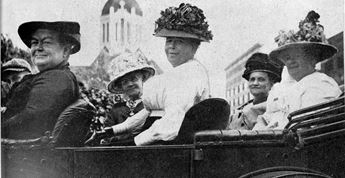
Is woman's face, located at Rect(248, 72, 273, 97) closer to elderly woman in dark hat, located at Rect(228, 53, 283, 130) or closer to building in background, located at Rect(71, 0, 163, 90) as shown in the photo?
elderly woman in dark hat, located at Rect(228, 53, 283, 130)

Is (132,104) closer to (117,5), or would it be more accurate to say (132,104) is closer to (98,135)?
(98,135)

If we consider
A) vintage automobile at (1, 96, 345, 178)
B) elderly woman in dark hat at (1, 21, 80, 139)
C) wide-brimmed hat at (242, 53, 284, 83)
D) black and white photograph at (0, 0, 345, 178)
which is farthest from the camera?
wide-brimmed hat at (242, 53, 284, 83)

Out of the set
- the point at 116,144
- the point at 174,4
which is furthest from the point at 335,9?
the point at 116,144

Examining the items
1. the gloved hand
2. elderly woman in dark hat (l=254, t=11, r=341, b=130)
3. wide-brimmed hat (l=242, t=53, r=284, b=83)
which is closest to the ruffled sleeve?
the gloved hand

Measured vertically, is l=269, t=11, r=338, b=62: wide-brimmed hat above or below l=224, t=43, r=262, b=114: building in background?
above

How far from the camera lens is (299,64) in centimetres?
475

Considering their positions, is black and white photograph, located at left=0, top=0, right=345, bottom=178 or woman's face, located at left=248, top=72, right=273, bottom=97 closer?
black and white photograph, located at left=0, top=0, right=345, bottom=178

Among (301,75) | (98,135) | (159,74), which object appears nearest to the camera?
(98,135)

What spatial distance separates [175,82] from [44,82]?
1121 mm

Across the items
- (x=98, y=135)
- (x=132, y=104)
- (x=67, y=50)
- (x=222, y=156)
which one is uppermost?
(x=67, y=50)

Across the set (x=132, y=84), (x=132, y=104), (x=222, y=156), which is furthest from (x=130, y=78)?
(x=222, y=156)

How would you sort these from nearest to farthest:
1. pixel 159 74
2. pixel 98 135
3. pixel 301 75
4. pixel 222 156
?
1. pixel 222 156
2. pixel 98 135
3. pixel 159 74
4. pixel 301 75

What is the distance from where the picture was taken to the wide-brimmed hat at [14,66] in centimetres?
467

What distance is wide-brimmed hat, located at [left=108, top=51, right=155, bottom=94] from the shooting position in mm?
4637
